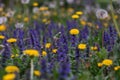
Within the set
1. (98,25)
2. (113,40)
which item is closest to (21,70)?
(113,40)

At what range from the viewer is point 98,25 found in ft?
20.4

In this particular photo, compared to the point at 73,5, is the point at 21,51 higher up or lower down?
lower down

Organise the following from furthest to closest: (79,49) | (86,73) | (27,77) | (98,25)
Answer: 1. (98,25)
2. (79,49)
3. (86,73)
4. (27,77)

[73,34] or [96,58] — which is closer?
[96,58]

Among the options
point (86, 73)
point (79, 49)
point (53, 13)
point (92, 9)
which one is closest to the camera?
point (86, 73)

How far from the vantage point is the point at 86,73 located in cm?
350

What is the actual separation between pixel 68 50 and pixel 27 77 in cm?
112

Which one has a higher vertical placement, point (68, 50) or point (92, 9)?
point (92, 9)

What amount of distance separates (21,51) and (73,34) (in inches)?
24.5

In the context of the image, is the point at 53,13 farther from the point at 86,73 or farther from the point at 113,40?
the point at 86,73

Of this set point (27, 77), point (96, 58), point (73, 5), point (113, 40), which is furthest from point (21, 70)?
point (73, 5)

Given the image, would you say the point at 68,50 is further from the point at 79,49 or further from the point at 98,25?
the point at 98,25

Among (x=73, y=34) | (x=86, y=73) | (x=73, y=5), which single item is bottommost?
(x=86, y=73)

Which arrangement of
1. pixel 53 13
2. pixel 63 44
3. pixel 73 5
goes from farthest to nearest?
pixel 73 5 → pixel 53 13 → pixel 63 44
